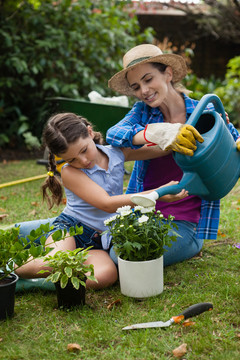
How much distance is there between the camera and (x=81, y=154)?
2053mm

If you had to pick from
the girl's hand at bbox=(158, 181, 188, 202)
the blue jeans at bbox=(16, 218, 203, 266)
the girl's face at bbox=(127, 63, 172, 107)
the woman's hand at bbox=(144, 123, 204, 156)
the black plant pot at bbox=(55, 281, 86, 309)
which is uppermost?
the girl's face at bbox=(127, 63, 172, 107)

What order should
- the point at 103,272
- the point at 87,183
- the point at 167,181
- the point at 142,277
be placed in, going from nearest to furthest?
the point at 142,277 → the point at 103,272 → the point at 87,183 → the point at 167,181

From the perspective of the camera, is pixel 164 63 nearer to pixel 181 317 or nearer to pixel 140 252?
pixel 140 252

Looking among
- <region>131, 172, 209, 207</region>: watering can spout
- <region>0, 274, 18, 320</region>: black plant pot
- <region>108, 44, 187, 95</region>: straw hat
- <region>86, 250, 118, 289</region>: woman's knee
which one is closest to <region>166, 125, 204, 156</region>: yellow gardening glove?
<region>131, 172, 209, 207</region>: watering can spout

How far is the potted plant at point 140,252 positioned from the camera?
182 cm

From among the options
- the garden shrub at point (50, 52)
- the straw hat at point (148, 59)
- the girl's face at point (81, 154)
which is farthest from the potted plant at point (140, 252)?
the garden shrub at point (50, 52)

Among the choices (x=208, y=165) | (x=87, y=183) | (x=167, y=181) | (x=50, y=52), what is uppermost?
(x=208, y=165)

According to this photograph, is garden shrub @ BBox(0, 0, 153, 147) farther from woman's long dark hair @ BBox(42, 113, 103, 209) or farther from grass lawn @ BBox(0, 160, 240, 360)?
grass lawn @ BBox(0, 160, 240, 360)

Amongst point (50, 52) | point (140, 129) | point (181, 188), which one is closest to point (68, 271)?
point (181, 188)

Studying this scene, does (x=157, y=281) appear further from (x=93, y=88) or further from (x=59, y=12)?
(x=59, y=12)

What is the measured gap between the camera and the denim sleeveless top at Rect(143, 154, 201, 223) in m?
2.29

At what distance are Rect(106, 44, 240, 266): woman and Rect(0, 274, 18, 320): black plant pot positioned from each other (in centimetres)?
79

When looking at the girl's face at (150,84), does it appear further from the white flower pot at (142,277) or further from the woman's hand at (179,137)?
the white flower pot at (142,277)

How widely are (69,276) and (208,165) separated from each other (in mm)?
704
